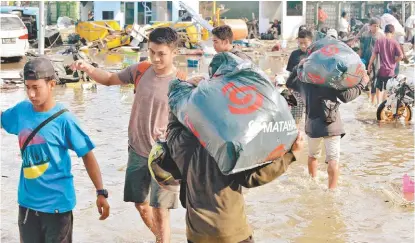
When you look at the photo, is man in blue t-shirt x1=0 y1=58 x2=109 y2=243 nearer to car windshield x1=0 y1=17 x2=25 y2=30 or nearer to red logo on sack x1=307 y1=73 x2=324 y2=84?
red logo on sack x1=307 y1=73 x2=324 y2=84

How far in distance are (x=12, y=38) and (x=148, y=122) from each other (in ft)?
56.7

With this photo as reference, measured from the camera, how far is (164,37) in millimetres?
4758

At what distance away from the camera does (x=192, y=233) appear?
3.52 meters

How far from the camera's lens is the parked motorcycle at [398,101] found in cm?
1128

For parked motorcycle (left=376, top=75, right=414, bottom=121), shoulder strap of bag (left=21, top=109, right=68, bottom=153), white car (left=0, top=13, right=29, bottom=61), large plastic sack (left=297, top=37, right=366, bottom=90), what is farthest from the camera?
white car (left=0, top=13, right=29, bottom=61)

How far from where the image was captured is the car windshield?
69.9ft

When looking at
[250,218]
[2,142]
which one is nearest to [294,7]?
[2,142]

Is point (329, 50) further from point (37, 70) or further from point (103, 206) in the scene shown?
point (37, 70)

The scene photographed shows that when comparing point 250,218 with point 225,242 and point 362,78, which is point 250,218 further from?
point 225,242

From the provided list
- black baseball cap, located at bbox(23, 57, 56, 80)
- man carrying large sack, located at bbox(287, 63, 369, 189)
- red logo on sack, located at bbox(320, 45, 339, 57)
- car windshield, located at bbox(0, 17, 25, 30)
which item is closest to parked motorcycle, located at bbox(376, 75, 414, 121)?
man carrying large sack, located at bbox(287, 63, 369, 189)

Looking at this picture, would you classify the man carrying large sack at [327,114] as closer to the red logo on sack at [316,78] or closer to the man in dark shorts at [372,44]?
the red logo on sack at [316,78]

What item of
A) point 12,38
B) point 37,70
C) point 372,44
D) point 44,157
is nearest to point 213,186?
point 44,157

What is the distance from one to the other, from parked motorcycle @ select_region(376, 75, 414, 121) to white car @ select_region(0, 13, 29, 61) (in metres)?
13.1

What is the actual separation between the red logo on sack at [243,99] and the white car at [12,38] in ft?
61.7
